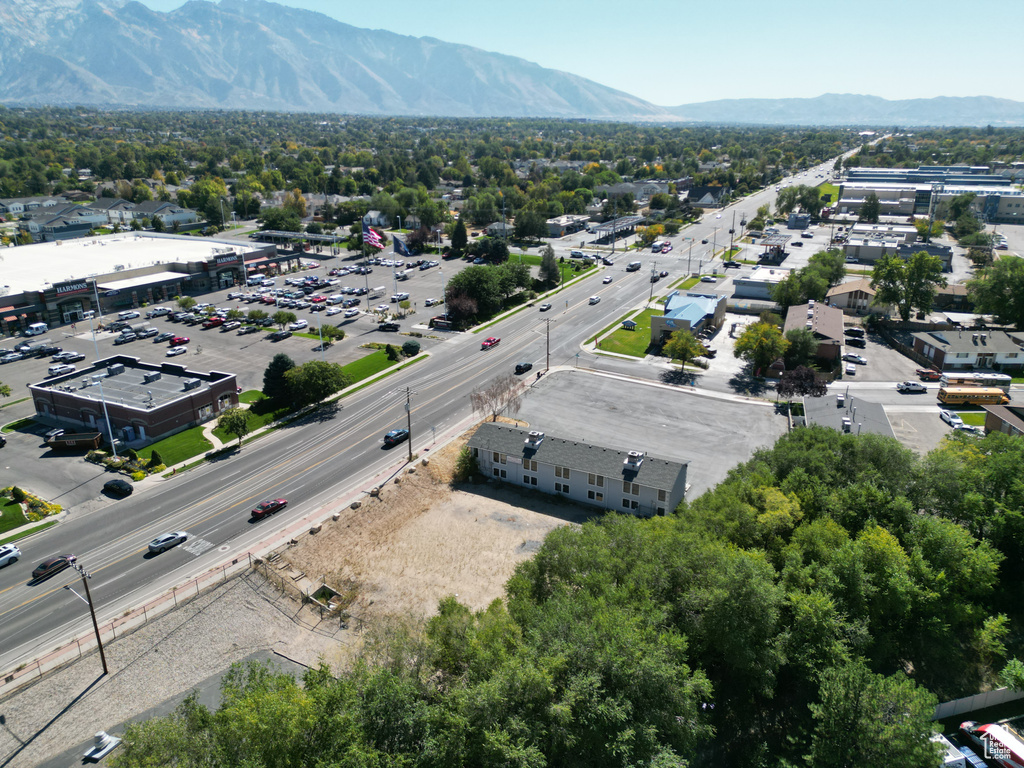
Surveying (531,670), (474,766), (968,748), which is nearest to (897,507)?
(968,748)

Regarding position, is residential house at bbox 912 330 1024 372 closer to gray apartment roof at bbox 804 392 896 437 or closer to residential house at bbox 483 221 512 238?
gray apartment roof at bbox 804 392 896 437

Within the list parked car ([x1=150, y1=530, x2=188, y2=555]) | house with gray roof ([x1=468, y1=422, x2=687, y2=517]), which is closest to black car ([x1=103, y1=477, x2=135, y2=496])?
parked car ([x1=150, y1=530, x2=188, y2=555])

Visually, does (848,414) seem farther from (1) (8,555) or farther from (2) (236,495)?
(1) (8,555)

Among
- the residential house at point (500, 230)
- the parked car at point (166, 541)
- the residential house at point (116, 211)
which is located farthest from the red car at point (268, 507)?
the residential house at point (116, 211)

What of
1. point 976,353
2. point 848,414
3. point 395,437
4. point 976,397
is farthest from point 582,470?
point 976,353

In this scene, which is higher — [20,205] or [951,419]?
[20,205]

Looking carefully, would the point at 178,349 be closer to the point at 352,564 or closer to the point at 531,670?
the point at 352,564

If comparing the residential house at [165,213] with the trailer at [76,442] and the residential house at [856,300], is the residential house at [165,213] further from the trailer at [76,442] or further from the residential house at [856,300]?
the residential house at [856,300]
